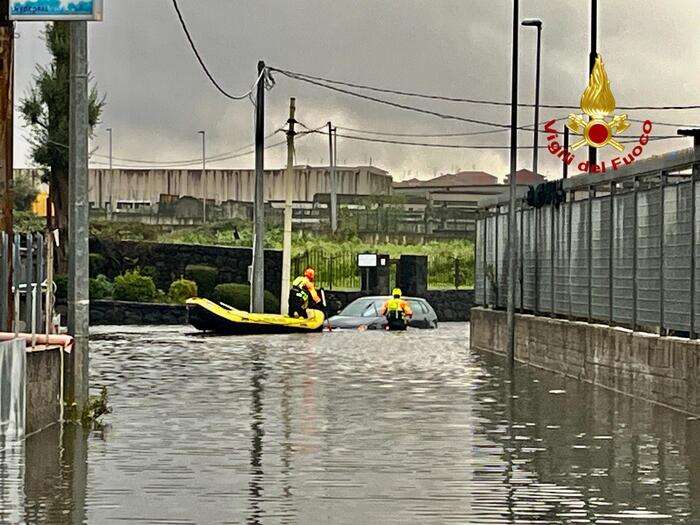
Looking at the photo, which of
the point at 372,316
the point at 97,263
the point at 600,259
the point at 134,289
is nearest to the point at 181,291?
the point at 134,289

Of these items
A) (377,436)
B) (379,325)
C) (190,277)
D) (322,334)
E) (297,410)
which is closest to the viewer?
(377,436)

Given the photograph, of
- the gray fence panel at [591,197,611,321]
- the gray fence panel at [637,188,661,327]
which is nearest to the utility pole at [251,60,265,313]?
the gray fence panel at [591,197,611,321]

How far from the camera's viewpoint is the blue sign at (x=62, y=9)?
63.4 feet

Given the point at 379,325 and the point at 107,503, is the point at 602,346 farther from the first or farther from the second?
the point at 379,325

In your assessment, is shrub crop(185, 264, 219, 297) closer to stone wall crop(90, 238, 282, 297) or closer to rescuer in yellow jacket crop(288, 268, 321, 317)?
stone wall crop(90, 238, 282, 297)

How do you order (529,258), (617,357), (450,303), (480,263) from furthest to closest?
(450,303), (480,263), (529,258), (617,357)

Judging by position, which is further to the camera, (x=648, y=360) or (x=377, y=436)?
(x=648, y=360)

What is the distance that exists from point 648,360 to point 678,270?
153 cm

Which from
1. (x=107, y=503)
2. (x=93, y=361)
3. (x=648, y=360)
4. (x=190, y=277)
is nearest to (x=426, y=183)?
(x=190, y=277)

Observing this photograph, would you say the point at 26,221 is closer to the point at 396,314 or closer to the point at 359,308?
the point at 359,308

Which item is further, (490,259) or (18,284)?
(490,259)

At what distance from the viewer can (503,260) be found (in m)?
39.3

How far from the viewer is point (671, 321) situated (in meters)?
23.7

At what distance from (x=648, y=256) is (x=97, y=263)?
46839 mm
